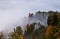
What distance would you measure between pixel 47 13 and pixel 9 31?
85cm

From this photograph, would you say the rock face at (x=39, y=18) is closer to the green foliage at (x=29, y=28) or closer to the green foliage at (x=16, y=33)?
the green foliage at (x=29, y=28)

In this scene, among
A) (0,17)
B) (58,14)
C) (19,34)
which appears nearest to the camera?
(58,14)

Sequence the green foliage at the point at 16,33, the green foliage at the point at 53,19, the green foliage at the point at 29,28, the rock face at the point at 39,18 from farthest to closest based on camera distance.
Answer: the green foliage at the point at 16,33
the green foliage at the point at 29,28
the rock face at the point at 39,18
the green foliage at the point at 53,19

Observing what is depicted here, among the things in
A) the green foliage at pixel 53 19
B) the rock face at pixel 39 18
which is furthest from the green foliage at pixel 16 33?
the green foliage at pixel 53 19

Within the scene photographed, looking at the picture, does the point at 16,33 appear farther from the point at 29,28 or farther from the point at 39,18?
the point at 39,18

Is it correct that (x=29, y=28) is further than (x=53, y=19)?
Yes

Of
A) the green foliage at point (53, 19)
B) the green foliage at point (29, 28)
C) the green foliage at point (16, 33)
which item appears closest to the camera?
the green foliage at point (53, 19)

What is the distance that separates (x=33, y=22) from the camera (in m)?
2.83

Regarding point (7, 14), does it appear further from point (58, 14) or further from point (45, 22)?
point (58, 14)

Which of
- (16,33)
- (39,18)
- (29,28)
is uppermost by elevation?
(39,18)

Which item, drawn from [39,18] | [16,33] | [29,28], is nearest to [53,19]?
[39,18]

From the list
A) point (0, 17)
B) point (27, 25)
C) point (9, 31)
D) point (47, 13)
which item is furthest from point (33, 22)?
point (0, 17)

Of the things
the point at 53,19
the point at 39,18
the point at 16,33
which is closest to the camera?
the point at 53,19

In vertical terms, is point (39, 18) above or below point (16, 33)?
above
